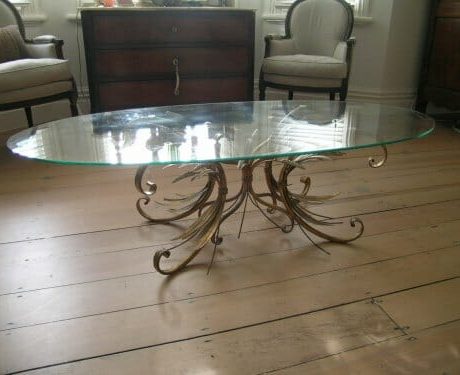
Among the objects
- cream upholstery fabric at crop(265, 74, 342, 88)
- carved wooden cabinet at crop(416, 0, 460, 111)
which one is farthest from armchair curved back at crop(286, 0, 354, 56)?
carved wooden cabinet at crop(416, 0, 460, 111)

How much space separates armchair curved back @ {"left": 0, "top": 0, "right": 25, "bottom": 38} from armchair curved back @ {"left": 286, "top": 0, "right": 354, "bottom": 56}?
1795 mm

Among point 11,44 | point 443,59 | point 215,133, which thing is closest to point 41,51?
point 11,44

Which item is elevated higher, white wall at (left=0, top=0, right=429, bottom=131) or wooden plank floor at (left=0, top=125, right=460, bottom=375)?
white wall at (left=0, top=0, right=429, bottom=131)


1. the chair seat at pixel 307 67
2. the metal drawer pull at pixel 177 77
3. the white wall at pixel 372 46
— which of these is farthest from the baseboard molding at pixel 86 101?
the metal drawer pull at pixel 177 77

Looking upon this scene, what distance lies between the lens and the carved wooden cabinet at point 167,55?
2.78 metres

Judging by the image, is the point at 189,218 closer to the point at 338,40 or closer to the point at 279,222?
the point at 279,222

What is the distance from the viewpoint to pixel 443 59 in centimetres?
→ 316

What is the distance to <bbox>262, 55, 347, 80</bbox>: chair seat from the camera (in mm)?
2863

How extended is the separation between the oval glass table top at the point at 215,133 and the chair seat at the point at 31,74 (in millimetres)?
993

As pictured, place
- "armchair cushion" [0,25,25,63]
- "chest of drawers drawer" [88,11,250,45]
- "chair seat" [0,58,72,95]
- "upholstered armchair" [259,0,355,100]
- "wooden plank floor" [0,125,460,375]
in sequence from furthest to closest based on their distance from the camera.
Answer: "upholstered armchair" [259,0,355,100] → "chest of drawers drawer" [88,11,250,45] → "armchair cushion" [0,25,25,63] → "chair seat" [0,58,72,95] → "wooden plank floor" [0,125,460,375]

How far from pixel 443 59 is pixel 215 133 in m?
2.41

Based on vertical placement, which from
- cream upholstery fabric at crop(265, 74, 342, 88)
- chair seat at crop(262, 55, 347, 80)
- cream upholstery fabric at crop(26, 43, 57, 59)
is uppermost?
A: cream upholstery fabric at crop(26, 43, 57, 59)

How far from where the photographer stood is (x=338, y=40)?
3221mm

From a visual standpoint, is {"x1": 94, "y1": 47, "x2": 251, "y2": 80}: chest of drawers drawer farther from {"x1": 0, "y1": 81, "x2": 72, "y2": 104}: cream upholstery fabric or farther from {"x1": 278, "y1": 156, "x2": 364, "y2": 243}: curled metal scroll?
{"x1": 278, "y1": 156, "x2": 364, "y2": 243}: curled metal scroll
